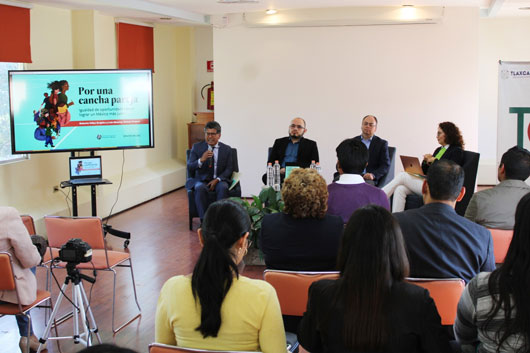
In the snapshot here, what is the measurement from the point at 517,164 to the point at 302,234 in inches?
72.4

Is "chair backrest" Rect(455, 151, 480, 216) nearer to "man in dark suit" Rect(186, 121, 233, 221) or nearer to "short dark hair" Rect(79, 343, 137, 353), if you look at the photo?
"man in dark suit" Rect(186, 121, 233, 221)

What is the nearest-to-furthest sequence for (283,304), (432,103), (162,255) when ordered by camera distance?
(283,304), (162,255), (432,103)

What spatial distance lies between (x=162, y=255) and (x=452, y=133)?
3.51m

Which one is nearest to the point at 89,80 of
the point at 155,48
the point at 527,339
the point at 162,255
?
the point at 162,255

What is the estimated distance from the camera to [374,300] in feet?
6.95

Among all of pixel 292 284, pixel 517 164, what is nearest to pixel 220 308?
pixel 292 284

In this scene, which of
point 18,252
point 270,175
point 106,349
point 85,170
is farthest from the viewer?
point 85,170

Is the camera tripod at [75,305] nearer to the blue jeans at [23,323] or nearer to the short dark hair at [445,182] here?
the blue jeans at [23,323]

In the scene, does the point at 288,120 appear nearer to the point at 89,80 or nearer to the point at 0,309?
the point at 89,80

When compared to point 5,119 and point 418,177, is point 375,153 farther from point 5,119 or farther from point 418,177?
point 5,119

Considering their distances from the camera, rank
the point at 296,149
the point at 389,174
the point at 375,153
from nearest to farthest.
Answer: the point at 375,153, the point at 296,149, the point at 389,174

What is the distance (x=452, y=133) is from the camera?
23.3ft

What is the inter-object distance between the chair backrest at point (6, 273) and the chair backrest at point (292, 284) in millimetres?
1697

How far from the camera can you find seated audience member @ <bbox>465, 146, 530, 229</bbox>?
4.26 metres
